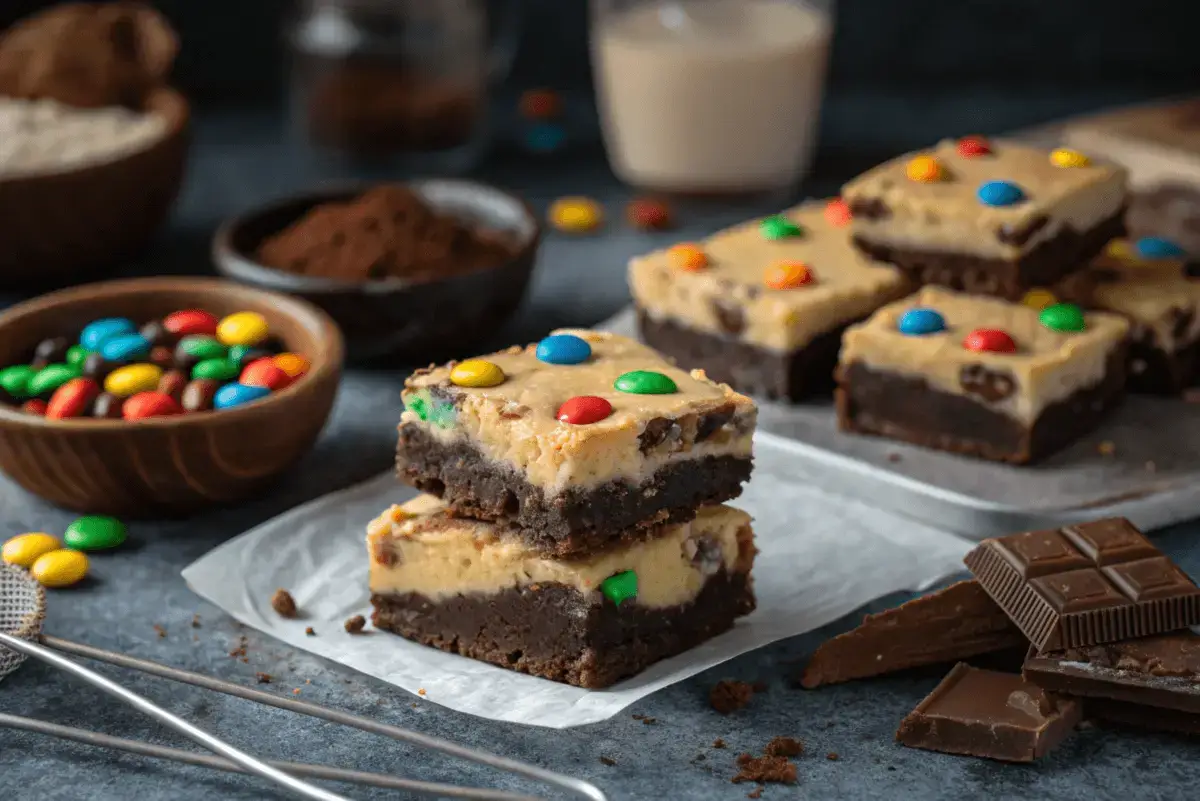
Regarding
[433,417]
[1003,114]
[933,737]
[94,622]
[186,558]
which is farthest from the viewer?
[1003,114]

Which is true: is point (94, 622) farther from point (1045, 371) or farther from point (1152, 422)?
point (1152, 422)

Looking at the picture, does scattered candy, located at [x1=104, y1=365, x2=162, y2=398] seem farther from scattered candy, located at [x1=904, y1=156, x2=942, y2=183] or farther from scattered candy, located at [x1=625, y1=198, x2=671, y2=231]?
scattered candy, located at [x1=625, y1=198, x2=671, y2=231]

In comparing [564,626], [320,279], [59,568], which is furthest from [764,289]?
[59,568]

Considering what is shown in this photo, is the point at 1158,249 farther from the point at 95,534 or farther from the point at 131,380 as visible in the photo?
the point at 95,534

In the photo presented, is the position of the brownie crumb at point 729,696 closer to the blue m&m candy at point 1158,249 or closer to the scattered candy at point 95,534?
the scattered candy at point 95,534

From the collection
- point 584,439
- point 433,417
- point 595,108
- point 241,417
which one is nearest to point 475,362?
point 433,417

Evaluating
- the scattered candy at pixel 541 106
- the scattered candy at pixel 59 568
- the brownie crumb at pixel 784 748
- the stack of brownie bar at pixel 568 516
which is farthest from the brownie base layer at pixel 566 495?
the scattered candy at pixel 541 106
